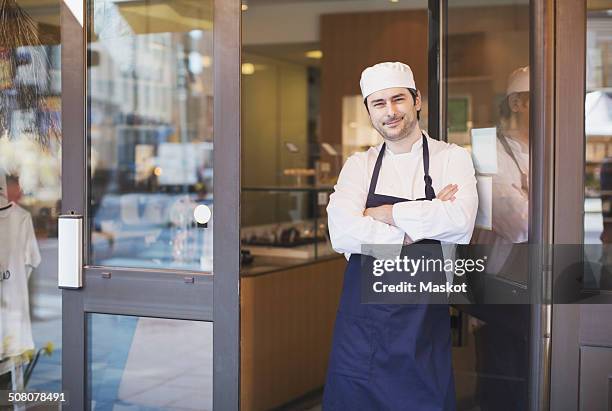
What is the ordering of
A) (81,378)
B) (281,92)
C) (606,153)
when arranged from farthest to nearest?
(281,92) < (606,153) < (81,378)

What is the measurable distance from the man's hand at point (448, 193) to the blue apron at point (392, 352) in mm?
45

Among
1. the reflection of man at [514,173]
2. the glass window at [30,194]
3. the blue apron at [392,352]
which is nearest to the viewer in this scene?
the blue apron at [392,352]

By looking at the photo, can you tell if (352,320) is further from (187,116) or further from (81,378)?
(187,116)

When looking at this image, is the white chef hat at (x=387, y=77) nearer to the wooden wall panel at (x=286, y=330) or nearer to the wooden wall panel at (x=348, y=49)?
the wooden wall panel at (x=286, y=330)

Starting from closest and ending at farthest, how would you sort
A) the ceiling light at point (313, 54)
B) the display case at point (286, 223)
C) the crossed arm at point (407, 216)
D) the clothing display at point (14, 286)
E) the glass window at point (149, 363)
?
1. the crossed arm at point (407, 216)
2. the glass window at point (149, 363)
3. the clothing display at point (14, 286)
4. the display case at point (286, 223)
5. the ceiling light at point (313, 54)

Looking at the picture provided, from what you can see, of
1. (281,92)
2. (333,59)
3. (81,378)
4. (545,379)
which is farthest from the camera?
(281,92)

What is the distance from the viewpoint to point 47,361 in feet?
11.9

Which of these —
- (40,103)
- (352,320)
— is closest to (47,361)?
(40,103)

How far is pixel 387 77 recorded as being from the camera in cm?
274

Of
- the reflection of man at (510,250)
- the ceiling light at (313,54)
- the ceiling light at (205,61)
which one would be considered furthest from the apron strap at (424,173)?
the ceiling light at (205,61)

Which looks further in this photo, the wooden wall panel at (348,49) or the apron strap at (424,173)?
the wooden wall panel at (348,49)

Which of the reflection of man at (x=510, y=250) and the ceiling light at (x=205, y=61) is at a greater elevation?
the ceiling light at (x=205, y=61)

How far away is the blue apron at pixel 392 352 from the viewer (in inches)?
108

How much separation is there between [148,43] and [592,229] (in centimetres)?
622
